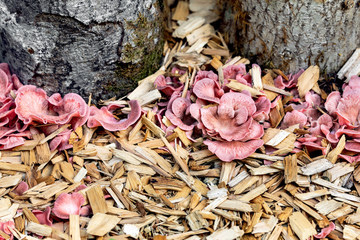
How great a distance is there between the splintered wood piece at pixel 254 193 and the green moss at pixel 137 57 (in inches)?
44.3

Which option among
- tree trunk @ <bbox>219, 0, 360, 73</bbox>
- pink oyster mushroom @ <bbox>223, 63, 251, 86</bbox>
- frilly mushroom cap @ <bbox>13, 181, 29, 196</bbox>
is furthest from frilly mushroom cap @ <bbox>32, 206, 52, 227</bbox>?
tree trunk @ <bbox>219, 0, 360, 73</bbox>

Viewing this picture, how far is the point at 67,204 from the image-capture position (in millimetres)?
2338

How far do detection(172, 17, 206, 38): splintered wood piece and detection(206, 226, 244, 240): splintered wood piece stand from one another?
1.56m

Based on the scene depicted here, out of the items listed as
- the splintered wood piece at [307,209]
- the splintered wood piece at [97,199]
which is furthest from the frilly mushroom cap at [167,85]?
the splintered wood piece at [307,209]

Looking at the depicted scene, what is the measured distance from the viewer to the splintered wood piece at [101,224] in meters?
2.21

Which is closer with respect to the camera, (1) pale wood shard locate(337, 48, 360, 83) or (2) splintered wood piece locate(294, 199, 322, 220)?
(2) splintered wood piece locate(294, 199, 322, 220)

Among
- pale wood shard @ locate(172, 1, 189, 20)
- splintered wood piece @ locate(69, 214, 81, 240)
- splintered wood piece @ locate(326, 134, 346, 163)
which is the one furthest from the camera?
pale wood shard @ locate(172, 1, 189, 20)

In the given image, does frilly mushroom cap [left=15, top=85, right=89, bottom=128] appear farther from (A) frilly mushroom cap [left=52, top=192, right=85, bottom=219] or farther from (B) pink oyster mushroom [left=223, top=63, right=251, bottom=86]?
(B) pink oyster mushroom [left=223, top=63, right=251, bottom=86]

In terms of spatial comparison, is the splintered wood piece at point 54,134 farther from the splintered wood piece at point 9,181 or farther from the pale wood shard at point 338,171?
the pale wood shard at point 338,171

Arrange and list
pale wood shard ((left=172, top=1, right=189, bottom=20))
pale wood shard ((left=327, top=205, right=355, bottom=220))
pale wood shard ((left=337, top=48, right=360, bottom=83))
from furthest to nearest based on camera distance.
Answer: pale wood shard ((left=172, top=1, right=189, bottom=20))
pale wood shard ((left=337, top=48, right=360, bottom=83))
pale wood shard ((left=327, top=205, right=355, bottom=220))

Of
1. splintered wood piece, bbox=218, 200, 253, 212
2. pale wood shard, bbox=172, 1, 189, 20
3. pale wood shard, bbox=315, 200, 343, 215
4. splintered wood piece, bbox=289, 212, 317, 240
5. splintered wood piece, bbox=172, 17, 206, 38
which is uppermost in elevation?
pale wood shard, bbox=172, 1, 189, 20

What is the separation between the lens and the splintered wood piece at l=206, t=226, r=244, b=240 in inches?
89.7

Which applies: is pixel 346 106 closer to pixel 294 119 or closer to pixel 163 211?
pixel 294 119

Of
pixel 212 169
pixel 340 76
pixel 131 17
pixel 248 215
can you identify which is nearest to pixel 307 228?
pixel 248 215
